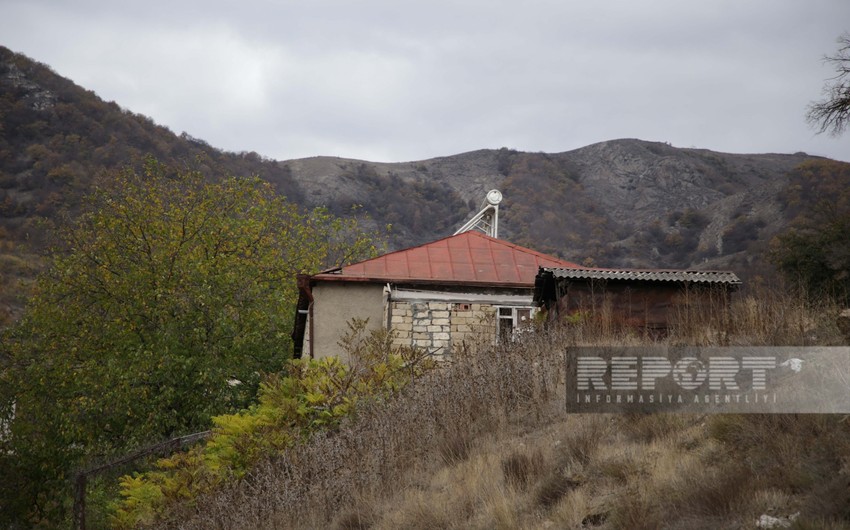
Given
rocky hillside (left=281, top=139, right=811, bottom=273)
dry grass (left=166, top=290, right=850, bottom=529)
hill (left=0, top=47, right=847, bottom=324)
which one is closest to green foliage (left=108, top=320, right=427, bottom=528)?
dry grass (left=166, top=290, right=850, bottom=529)

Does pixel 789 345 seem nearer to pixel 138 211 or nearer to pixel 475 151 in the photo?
pixel 138 211

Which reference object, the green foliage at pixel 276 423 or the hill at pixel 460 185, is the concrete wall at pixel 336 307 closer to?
the green foliage at pixel 276 423

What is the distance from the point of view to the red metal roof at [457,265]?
1902 cm

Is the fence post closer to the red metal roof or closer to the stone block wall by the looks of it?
the red metal roof

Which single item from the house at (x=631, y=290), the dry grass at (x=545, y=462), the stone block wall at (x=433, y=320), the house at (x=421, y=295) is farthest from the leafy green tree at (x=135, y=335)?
the dry grass at (x=545, y=462)

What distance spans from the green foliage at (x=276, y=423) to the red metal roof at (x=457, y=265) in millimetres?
7595

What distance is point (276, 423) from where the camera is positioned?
10477mm

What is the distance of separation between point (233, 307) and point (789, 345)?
17.3 metres

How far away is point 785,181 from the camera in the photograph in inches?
2677

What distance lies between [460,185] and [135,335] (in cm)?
8567

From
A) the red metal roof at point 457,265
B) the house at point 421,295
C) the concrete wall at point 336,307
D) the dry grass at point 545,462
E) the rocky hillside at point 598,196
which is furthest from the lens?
the rocky hillside at point 598,196

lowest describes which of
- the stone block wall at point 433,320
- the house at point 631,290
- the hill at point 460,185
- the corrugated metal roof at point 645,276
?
the stone block wall at point 433,320

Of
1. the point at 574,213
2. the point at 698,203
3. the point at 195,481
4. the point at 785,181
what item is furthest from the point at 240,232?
the point at 698,203

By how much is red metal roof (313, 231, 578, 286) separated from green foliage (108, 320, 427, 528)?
7.60m
